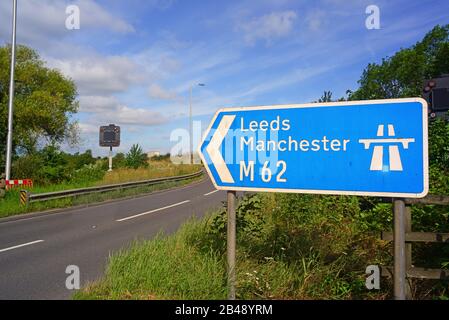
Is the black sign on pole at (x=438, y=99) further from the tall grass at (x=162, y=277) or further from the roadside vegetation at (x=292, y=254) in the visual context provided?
the tall grass at (x=162, y=277)

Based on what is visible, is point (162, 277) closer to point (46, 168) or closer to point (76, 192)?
point (76, 192)

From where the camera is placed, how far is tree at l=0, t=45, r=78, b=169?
31906mm

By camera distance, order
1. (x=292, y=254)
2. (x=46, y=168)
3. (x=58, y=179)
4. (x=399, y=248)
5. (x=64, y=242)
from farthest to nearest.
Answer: (x=58, y=179) < (x=46, y=168) < (x=64, y=242) < (x=292, y=254) < (x=399, y=248)

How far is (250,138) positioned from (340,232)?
10.3 feet

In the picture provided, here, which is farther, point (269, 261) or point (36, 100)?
point (36, 100)

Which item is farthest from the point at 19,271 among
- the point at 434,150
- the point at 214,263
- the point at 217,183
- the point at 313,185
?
the point at 434,150

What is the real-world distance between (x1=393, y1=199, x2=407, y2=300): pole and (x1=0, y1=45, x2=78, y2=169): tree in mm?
33716

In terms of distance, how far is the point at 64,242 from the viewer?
295 inches

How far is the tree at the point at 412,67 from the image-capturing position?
115 ft

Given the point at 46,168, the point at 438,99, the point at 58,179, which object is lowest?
the point at 58,179

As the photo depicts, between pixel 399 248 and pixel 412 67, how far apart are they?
41.4 meters

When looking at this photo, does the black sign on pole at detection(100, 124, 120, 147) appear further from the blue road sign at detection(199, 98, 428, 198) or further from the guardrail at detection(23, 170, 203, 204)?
the blue road sign at detection(199, 98, 428, 198)

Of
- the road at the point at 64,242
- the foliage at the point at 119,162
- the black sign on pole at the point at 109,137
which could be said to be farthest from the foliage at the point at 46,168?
the foliage at the point at 119,162

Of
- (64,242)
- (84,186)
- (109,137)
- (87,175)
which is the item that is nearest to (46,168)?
(84,186)
